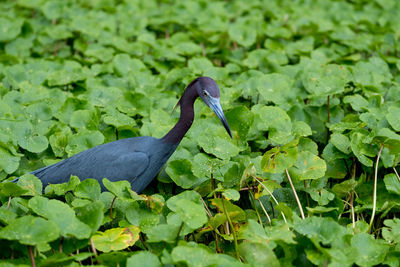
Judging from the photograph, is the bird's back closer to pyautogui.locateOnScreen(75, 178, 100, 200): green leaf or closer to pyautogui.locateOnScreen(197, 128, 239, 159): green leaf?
pyautogui.locateOnScreen(197, 128, 239, 159): green leaf

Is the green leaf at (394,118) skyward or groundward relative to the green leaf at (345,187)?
skyward

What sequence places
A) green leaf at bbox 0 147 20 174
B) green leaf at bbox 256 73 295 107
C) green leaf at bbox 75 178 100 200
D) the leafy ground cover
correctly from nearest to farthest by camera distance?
the leafy ground cover
green leaf at bbox 75 178 100 200
green leaf at bbox 0 147 20 174
green leaf at bbox 256 73 295 107

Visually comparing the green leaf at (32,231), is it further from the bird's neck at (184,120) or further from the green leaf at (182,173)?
the bird's neck at (184,120)

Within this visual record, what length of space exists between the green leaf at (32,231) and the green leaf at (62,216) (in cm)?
7

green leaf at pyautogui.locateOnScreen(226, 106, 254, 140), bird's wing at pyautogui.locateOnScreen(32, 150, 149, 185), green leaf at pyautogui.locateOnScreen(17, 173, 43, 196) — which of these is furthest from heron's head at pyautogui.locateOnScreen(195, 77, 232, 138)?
green leaf at pyautogui.locateOnScreen(17, 173, 43, 196)

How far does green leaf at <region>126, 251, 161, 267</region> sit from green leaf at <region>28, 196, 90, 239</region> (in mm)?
211

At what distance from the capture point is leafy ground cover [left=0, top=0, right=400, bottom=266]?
221cm

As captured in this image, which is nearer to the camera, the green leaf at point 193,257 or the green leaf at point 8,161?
the green leaf at point 193,257

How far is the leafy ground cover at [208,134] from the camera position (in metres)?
2.21

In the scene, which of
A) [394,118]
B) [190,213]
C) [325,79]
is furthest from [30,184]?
[394,118]

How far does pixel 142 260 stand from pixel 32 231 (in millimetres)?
466

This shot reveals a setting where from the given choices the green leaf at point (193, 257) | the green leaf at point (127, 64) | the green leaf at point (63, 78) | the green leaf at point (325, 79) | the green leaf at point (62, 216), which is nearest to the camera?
the green leaf at point (193, 257)

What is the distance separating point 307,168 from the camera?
271 cm

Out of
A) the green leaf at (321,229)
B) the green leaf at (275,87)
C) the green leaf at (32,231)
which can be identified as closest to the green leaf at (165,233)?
the green leaf at (32,231)
